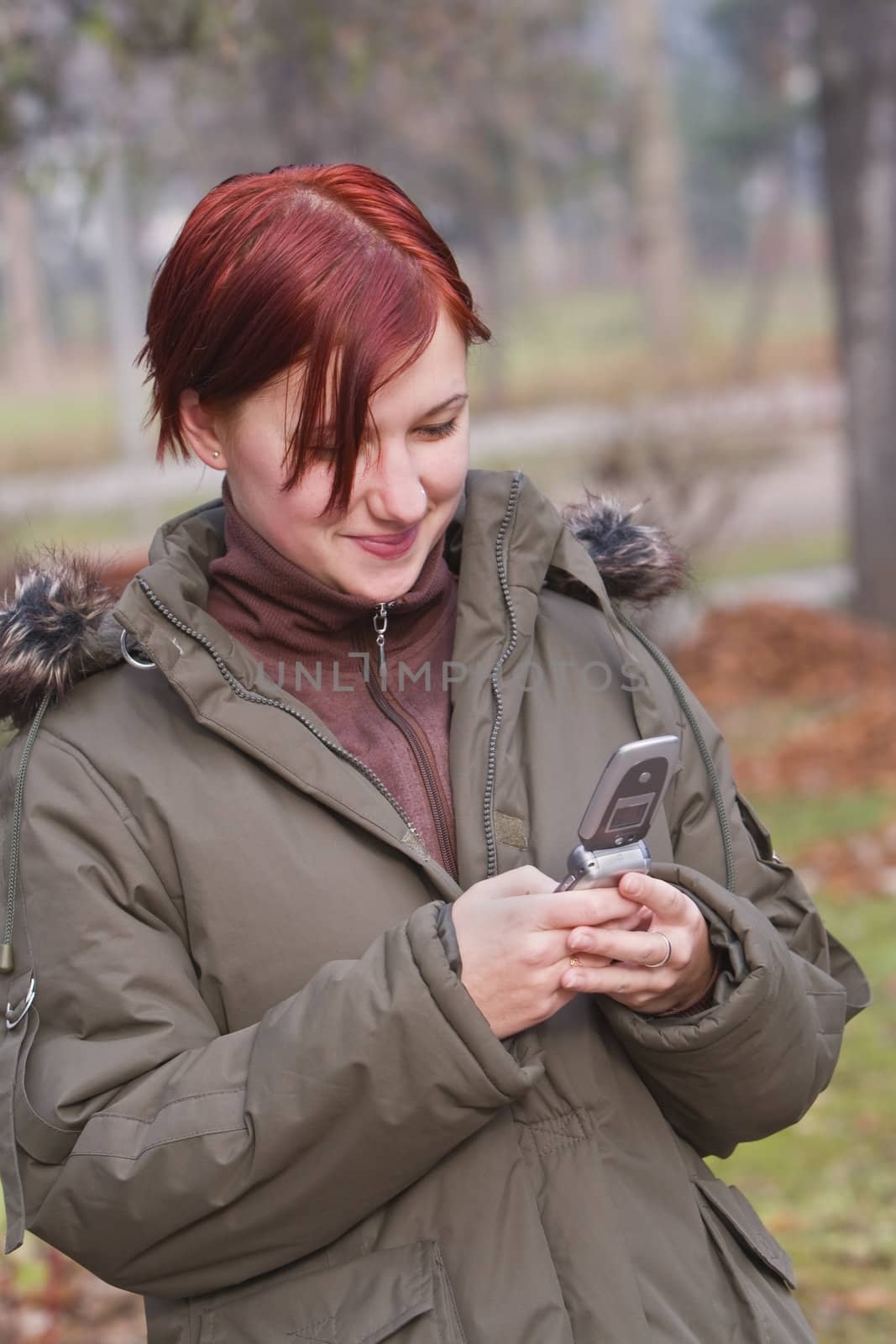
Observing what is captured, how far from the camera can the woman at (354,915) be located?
5.49 feet

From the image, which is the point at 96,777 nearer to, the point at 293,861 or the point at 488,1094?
the point at 293,861

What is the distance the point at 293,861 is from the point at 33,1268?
2810 mm

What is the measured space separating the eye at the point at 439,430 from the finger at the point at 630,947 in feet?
2.01

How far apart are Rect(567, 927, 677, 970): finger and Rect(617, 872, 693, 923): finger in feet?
0.08

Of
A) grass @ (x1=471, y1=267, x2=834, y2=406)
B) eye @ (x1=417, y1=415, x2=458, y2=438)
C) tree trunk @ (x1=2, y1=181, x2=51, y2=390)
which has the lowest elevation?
grass @ (x1=471, y1=267, x2=834, y2=406)

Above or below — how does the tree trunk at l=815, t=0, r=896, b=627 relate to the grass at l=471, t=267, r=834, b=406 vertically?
above

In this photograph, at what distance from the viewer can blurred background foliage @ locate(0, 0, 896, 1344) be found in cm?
482

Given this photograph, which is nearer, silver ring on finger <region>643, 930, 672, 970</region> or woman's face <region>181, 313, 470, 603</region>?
silver ring on finger <region>643, 930, 672, 970</region>

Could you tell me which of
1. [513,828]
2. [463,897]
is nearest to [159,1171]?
[463,897]

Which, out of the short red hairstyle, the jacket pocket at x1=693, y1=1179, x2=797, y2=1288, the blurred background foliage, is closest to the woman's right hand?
the jacket pocket at x1=693, y1=1179, x2=797, y2=1288

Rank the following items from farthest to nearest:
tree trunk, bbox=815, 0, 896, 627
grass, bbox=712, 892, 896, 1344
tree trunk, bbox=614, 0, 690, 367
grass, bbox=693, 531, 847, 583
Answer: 1. tree trunk, bbox=614, 0, 690, 367
2. grass, bbox=693, 531, 847, 583
3. tree trunk, bbox=815, 0, 896, 627
4. grass, bbox=712, 892, 896, 1344

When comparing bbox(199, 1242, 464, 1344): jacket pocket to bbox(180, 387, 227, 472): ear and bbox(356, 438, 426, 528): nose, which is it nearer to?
bbox(356, 438, 426, 528): nose

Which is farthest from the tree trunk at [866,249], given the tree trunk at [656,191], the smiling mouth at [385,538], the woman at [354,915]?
the tree trunk at [656,191]

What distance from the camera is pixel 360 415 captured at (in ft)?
5.92
